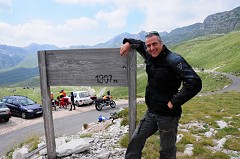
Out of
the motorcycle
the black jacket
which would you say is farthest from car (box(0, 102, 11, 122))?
the black jacket

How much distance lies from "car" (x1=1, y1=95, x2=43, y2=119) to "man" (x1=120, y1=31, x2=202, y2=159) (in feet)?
68.0

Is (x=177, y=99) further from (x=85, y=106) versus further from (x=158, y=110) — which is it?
(x=85, y=106)

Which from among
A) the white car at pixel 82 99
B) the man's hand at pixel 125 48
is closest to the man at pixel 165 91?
the man's hand at pixel 125 48

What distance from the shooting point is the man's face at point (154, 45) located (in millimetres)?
4016

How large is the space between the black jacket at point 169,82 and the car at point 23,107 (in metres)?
21.1

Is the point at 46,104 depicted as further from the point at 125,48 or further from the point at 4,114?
the point at 4,114

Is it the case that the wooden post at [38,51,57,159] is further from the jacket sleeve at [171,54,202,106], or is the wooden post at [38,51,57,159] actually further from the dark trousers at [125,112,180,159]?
the jacket sleeve at [171,54,202,106]

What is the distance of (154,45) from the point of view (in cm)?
402

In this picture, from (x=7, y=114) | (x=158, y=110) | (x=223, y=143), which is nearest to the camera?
(x=158, y=110)

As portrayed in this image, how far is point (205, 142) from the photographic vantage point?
22.3 ft

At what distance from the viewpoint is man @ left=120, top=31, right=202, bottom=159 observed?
3714 millimetres

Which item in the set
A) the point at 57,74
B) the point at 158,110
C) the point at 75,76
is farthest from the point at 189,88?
the point at 57,74

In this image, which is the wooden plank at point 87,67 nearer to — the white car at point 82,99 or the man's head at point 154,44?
the man's head at point 154,44

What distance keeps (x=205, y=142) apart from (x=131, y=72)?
353cm
